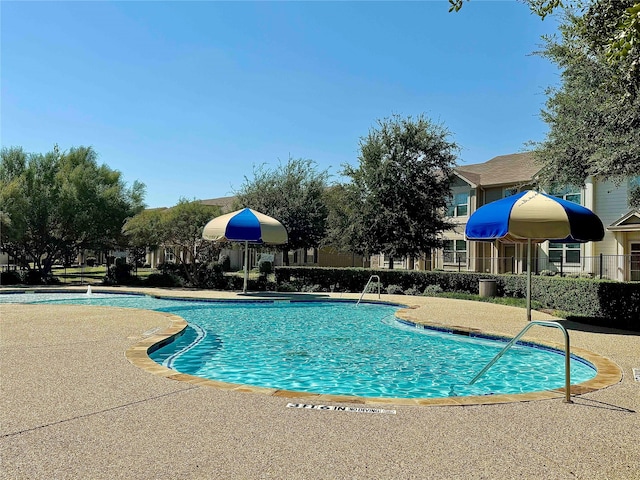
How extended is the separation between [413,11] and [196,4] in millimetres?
5326

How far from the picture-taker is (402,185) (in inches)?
922

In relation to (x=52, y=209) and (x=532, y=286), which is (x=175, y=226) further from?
(x=532, y=286)

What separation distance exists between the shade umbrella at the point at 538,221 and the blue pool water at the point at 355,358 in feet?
8.60

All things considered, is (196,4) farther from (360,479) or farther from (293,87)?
(360,479)

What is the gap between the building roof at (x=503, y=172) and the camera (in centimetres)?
2966

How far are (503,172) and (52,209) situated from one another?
86.7ft

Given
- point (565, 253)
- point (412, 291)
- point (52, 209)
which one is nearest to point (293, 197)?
point (412, 291)

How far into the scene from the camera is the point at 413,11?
10336 mm

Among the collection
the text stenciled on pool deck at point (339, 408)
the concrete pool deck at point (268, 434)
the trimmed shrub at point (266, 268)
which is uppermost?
the trimmed shrub at point (266, 268)

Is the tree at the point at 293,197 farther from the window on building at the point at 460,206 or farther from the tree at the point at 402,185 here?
the window on building at the point at 460,206

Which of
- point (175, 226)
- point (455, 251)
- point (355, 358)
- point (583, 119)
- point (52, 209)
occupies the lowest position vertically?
point (355, 358)

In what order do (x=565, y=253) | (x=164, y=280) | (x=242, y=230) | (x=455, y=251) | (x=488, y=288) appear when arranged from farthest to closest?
(x=455, y=251), (x=565, y=253), (x=164, y=280), (x=242, y=230), (x=488, y=288)

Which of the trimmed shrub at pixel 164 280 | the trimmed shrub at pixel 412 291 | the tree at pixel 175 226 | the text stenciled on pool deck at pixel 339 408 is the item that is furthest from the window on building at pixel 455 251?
the text stenciled on pool deck at pixel 339 408

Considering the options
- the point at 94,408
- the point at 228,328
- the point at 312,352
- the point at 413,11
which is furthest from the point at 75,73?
the point at 94,408
